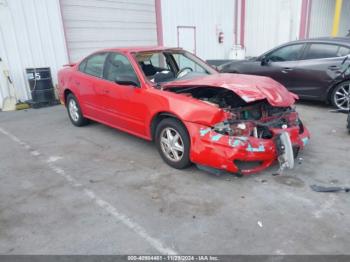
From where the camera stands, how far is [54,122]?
6398 millimetres

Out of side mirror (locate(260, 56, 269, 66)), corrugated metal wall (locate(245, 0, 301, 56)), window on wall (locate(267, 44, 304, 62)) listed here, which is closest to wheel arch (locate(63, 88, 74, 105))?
side mirror (locate(260, 56, 269, 66))

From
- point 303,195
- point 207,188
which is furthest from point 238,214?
point 303,195

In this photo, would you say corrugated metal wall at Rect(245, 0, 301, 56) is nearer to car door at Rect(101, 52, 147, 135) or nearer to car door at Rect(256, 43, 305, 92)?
car door at Rect(256, 43, 305, 92)

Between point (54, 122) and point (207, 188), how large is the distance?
4.35 meters

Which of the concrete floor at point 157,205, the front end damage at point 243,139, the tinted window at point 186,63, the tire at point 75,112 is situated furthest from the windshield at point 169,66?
the tire at point 75,112

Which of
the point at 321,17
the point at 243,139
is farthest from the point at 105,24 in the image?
the point at 321,17

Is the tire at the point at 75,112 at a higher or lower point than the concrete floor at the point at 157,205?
higher

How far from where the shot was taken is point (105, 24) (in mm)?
9234

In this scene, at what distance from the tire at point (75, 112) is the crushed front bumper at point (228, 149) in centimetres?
298

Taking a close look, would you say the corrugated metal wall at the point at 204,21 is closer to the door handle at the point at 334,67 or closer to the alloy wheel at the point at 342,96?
the door handle at the point at 334,67

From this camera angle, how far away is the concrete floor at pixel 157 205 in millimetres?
2469

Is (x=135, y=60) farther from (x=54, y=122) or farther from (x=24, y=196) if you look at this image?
(x=54, y=122)

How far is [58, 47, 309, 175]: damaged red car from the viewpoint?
3.29m

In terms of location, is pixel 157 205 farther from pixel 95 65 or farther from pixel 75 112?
pixel 75 112
